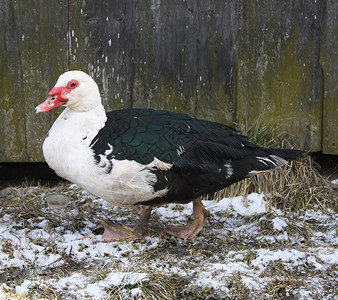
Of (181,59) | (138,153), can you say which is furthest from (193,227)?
(181,59)

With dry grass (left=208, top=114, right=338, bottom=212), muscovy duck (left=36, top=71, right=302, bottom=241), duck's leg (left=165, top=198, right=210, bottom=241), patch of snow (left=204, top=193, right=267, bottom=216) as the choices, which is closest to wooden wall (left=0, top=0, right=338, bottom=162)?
dry grass (left=208, top=114, right=338, bottom=212)

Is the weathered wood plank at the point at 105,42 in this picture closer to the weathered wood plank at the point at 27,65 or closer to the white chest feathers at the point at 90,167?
the weathered wood plank at the point at 27,65

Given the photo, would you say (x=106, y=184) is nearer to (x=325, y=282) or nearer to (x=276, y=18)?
(x=325, y=282)

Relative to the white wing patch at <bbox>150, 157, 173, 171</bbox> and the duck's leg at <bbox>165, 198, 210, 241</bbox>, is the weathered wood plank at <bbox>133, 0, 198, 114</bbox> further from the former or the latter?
the white wing patch at <bbox>150, 157, 173, 171</bbox>

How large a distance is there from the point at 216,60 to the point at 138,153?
5.04 feet

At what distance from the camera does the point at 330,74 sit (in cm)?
436

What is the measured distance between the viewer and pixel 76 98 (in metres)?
3.22

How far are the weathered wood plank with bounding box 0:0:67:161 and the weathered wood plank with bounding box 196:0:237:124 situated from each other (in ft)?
3.73

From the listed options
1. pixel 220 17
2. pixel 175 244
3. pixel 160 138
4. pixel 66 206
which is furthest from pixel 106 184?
pixel 220 17

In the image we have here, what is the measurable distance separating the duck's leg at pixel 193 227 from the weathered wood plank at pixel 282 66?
1157mm

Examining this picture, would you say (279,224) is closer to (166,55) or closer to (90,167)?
(90,167)

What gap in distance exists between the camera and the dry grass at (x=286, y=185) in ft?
13.2

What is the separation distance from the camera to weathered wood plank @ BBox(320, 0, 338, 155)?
429cm

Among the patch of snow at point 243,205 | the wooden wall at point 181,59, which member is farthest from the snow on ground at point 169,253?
the wooden wall at point 181,59
